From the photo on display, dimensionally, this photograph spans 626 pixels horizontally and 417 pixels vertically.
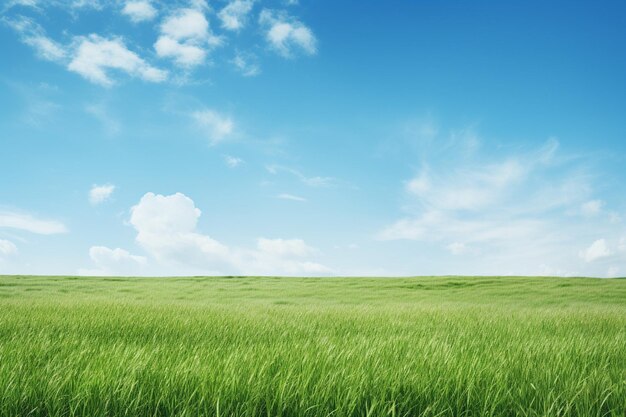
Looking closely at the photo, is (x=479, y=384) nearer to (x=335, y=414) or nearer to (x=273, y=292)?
(x=335, y=414)

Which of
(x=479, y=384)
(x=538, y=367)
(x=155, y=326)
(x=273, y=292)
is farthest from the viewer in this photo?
(x=273, y=292)

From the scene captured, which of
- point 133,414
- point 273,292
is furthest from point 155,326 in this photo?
point 273,292

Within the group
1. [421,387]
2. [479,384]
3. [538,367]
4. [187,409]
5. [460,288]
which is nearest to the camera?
[187,409]

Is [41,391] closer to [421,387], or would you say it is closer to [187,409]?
[187,409]

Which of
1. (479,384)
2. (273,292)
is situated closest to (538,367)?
(479,384)

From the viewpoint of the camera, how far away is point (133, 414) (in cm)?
245

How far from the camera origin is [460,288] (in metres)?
31.3

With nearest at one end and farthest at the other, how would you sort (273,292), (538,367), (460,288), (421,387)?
(421,387)
(538,367)
(273,292)
(460,288)

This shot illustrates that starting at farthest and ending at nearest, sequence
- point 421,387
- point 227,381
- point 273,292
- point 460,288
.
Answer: point 460,288, point 273,292, point 421,387, point 227,381

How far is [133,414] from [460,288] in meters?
31.4

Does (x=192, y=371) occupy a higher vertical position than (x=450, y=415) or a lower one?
higher

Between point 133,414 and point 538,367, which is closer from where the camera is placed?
point 133,414

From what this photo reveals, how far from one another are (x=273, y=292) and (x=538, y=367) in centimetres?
2599

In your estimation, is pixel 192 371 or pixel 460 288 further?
pixel 460 288
